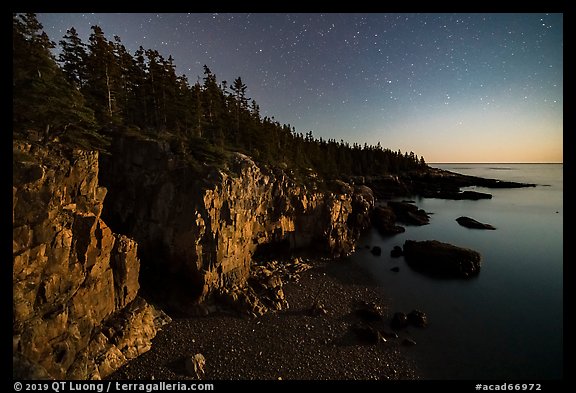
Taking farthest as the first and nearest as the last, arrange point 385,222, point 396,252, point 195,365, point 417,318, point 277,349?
1. point 385,222
2. point 396,252
3. point 417,318
4. point 277,349
5. point 195,365

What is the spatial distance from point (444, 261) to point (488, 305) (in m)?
9.89

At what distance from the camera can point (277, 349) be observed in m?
20.7

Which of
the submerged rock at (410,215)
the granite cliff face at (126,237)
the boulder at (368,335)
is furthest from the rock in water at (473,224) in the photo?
the boulder at (368,335)

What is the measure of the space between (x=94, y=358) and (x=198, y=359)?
6.45 meters

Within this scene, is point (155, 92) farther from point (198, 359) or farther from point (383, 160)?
point (383, 160)

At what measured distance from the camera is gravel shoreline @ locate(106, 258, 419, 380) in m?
18.3

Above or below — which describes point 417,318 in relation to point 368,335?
below

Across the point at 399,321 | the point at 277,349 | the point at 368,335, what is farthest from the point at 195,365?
the point at 399,321

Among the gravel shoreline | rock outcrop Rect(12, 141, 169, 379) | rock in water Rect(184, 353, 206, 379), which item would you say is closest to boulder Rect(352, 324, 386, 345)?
the gravel shoreline

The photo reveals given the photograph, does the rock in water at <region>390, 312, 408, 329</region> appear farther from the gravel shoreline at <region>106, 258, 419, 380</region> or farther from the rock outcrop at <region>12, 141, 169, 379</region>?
the rock outcrop at <region>12, 141, 169, 379</region>

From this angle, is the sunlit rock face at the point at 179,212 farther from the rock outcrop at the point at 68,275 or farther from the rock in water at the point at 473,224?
the rock in water at the point at 473,224

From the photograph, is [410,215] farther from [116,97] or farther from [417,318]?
[116,97]

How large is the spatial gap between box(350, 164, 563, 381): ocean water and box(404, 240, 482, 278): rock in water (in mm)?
1583
